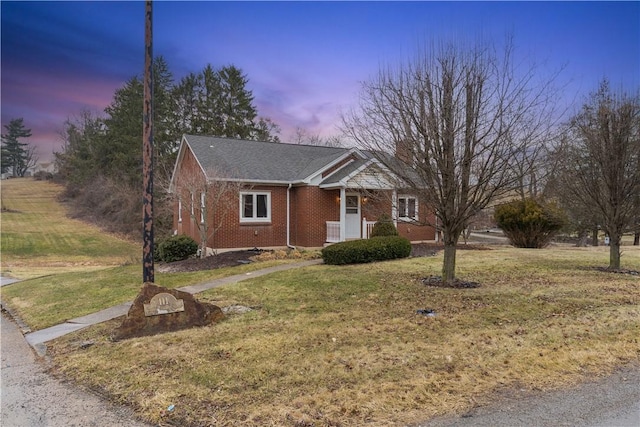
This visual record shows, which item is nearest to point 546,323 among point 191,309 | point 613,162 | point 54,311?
point 191,309

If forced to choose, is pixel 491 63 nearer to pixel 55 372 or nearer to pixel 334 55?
pixel 334 55

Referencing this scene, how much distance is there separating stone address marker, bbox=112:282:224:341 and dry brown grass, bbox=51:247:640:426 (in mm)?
297

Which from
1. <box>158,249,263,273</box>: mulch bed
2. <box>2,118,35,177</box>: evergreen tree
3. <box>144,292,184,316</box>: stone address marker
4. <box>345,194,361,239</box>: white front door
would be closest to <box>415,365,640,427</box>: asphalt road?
<box>144,292,184,316</box>: stone address marker

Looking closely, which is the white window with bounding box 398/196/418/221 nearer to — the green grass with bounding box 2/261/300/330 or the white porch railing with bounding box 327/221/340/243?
the white porch railing with bounding box 327/221/340/243

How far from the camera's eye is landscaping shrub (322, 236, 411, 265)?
488 inches

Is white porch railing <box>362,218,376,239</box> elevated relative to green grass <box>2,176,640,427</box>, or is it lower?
elevated

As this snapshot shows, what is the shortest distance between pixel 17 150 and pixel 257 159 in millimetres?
82188

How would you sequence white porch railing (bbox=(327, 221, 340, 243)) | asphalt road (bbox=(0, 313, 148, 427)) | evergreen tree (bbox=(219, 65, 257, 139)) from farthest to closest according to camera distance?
evergreen tree (bbox=(219, 65, 257, 139))
white porch railing (bbox=(327, 221, 340, 243))
asphalt road (bbox=(0, 313, 148, 427))

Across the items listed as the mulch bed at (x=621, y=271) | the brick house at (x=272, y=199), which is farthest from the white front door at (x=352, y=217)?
the mulch bed at (x=621, y=271)

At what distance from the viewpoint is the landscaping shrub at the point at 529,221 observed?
17891 mm

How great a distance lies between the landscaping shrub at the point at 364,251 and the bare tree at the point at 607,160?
17.1 ft

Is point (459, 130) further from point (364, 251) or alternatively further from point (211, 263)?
point (211, 263)

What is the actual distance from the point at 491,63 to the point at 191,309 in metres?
7.03

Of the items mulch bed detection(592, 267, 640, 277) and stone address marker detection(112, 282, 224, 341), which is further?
mulch bed detection(592, 267, 640, 277)
